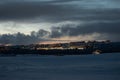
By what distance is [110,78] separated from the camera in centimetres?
4969

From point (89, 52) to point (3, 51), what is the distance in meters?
19.3

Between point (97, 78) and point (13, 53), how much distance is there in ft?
182

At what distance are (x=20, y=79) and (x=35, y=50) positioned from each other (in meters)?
52.2

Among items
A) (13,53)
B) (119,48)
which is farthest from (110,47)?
(13,53)

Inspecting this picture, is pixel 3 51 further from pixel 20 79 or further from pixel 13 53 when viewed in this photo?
pixel 20 79

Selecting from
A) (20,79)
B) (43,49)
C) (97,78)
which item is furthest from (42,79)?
(43,49)

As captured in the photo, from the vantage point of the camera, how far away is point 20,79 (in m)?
50.3

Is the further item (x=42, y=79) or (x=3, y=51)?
(x=3, y=51)

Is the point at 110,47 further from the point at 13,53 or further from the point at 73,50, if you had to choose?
the point at 13,53

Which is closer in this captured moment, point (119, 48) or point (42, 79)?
point (42, 79)

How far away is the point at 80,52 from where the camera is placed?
104500mm

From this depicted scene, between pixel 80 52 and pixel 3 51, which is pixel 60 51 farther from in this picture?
pixel 3 51

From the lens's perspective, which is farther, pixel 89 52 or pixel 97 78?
pixel 89 52

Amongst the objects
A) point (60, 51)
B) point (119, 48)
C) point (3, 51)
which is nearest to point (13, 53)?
point (3, 51)
